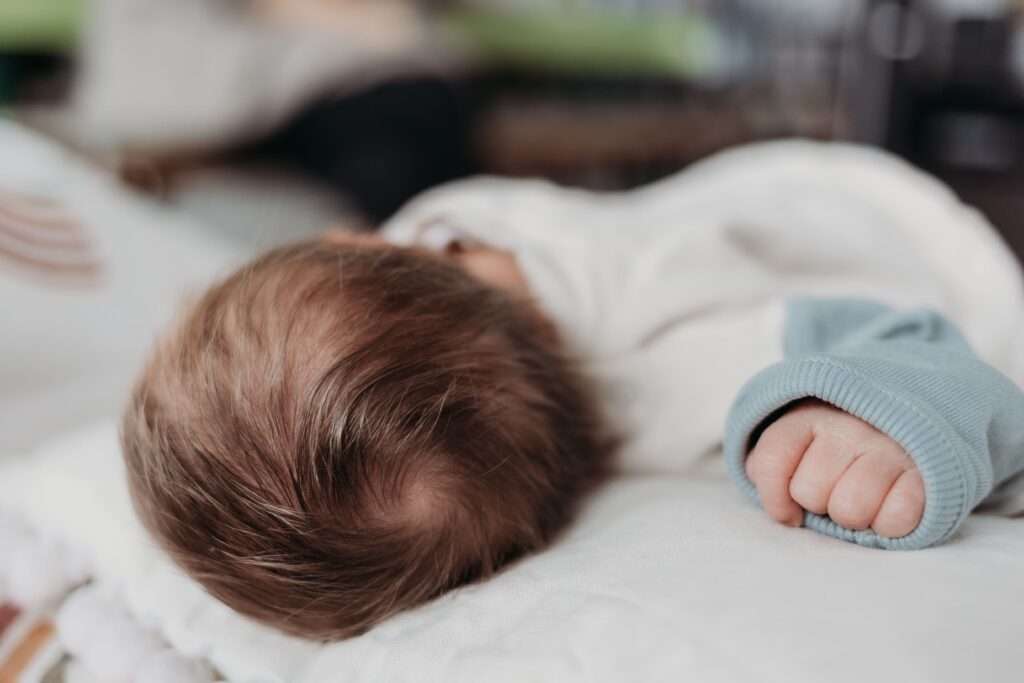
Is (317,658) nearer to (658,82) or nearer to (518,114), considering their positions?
(518,114)

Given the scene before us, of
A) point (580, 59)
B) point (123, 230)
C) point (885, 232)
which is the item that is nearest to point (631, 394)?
point (885, 232)

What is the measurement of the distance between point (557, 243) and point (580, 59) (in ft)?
6.54

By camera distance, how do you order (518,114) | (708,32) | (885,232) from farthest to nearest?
(708,32) → (518,114) → (885,232)

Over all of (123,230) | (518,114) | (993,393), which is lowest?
(518,114)

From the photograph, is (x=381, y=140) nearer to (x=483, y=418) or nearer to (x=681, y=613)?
(x=483, y=418)

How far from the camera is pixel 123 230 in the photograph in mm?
1034

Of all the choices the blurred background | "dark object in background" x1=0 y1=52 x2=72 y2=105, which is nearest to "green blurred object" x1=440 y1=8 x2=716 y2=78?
the blurred background

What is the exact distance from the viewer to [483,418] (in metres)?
0.49

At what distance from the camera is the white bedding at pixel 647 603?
1.12ft

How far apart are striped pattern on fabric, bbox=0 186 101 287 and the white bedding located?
1.08ft

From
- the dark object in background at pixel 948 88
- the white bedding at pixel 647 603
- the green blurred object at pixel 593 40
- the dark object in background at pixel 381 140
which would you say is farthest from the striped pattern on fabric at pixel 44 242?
the green blurred object at pixel 593 40

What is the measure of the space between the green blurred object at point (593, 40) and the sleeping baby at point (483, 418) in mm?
1949

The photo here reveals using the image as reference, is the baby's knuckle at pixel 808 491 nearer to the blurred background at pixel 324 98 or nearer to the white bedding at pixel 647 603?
the white bedding at pixel 647 603

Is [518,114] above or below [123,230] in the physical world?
below
